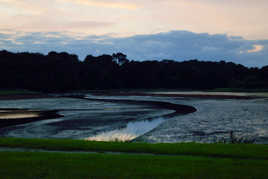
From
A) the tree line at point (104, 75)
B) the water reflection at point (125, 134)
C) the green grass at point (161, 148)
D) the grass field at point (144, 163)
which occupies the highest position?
the tree line at point (104, 75)

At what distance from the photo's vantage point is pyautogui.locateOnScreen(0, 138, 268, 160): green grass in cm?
1341

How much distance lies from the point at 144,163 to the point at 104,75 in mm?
146127

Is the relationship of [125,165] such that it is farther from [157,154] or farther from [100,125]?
[100,125]

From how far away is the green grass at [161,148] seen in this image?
44.0 ft

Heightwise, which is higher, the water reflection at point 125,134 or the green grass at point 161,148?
the green grass at point 161,148

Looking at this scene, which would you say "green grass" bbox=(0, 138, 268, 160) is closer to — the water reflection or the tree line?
the water reflection

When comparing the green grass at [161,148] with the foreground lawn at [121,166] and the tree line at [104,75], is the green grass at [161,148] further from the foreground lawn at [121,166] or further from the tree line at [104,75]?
the tree line at [104,75]

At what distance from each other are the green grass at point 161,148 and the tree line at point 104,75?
116062 millimetres

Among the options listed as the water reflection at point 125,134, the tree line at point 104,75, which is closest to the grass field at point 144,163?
the water reflection at point 125,134

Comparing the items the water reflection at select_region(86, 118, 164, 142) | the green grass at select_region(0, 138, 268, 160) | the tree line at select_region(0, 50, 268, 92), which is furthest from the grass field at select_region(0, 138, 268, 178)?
the tree line at select_region(0, 50, 268, 92)

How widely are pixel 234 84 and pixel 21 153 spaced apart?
147 metres

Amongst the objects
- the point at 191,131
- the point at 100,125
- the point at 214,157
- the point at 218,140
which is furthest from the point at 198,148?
the point at 100,125

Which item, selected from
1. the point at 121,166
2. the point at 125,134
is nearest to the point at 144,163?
the point at 121,166

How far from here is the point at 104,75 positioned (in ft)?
513
